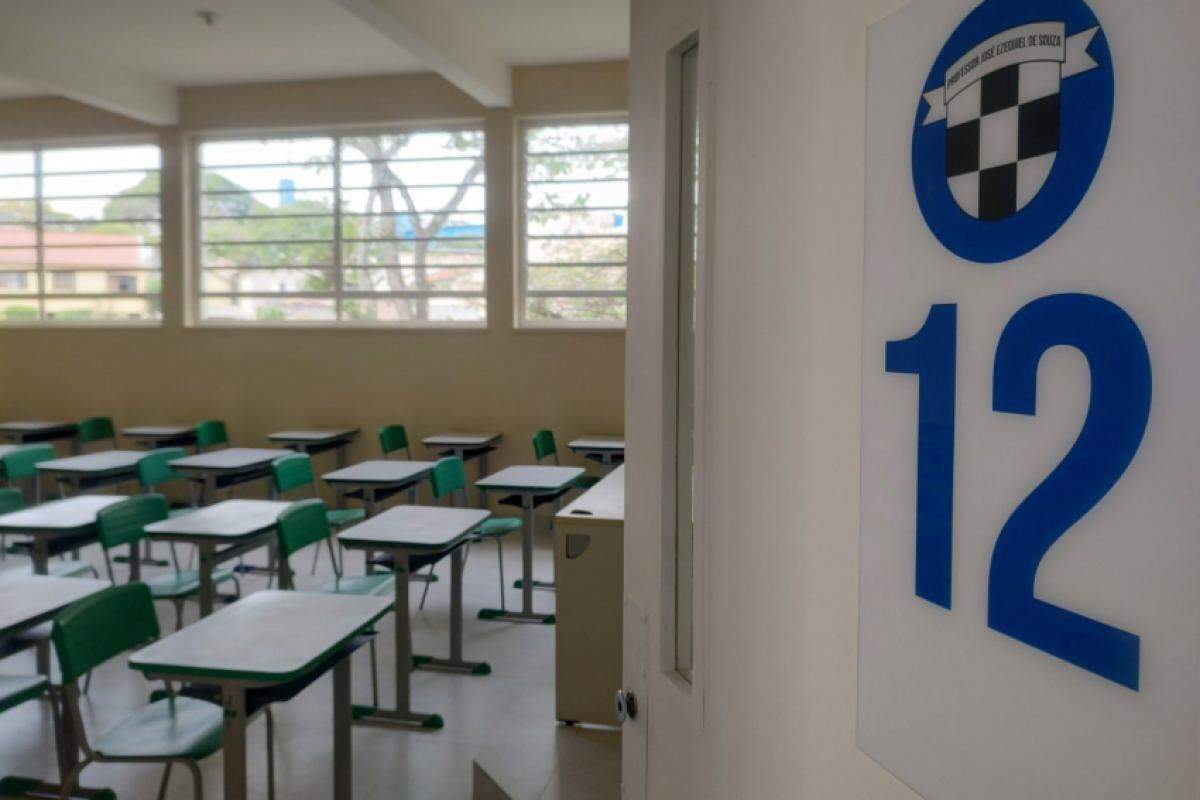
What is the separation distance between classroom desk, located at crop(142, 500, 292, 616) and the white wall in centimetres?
299

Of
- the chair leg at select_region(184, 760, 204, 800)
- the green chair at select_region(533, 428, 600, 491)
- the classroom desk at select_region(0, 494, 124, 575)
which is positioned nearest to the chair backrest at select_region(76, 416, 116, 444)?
the classroom desk at select_region(0, 494, 124, 575)

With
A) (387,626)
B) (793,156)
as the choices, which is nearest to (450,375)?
(387,626)

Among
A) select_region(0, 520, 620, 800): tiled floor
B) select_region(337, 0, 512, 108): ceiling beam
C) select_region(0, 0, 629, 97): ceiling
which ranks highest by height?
select_region(0, 0, 629, 97): ceiling

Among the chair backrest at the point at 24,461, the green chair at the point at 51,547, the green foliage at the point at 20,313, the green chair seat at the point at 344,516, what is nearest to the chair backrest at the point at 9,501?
the green chair at the point at 51,547

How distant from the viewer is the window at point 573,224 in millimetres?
7270

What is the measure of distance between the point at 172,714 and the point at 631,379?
77.7 inches

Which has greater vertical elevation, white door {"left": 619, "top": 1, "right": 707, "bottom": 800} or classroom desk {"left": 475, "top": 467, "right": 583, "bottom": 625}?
white door {"left": 619, "top": 1, "right": 707, "bottom": 800}

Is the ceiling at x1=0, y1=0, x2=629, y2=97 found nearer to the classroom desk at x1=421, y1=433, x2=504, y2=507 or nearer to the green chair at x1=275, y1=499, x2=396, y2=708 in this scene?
the classroom desk at x1=421, y1=433, x2=504, y2=507

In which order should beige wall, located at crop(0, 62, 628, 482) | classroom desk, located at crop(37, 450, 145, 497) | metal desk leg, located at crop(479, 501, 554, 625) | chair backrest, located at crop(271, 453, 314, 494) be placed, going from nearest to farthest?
metal desk leg, located at crop(479, 501, 554, 625), chair backrest, located at crop(271, 453, 314, 494), classroom desk, located at crop(37, 450, 145, 497), beige wall, located at crop(0, 62, 628, 482)

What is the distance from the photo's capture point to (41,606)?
2.74 meters

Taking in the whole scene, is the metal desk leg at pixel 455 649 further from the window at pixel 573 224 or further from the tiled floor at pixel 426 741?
the window at pixel 573 224

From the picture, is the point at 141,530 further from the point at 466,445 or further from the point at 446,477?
the point at 466,445

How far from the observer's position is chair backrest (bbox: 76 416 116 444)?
777 cm

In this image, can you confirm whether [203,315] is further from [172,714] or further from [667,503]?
[667,503]
